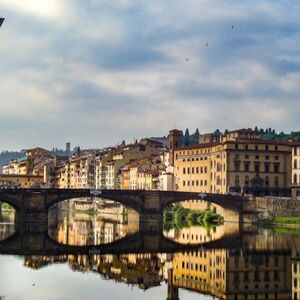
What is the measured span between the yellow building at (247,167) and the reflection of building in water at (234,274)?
46260mm

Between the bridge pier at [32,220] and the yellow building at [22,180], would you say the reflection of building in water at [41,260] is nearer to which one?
the bridge pier at [32,220]

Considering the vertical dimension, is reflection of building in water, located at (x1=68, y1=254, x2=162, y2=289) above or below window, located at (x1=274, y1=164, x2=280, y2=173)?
below

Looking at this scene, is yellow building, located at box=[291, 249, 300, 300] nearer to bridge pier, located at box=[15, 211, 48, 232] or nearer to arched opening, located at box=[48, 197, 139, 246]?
arched opening, located at box=[48, 197, 139, 246]

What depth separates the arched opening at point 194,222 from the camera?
75450mm

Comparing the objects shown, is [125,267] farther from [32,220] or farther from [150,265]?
[32,220]

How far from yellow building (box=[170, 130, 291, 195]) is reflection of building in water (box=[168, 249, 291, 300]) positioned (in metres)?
46.3

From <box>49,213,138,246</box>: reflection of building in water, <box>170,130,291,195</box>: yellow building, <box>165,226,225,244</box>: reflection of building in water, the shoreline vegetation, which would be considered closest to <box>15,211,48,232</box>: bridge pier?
<box>49,213,138,246</box>: reflection of building in water

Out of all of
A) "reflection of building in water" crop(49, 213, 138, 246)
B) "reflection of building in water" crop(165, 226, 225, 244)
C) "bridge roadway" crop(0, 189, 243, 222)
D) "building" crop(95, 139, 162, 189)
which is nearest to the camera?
"reflection of building in water" crop(49, 213, 138, 246)

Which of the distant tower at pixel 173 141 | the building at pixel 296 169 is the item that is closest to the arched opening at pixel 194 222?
the building at pixel 296 169

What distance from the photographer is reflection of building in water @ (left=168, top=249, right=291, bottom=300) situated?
4066 cm

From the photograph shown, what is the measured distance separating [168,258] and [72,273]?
1185 cm

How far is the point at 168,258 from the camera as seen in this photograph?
55.7 m

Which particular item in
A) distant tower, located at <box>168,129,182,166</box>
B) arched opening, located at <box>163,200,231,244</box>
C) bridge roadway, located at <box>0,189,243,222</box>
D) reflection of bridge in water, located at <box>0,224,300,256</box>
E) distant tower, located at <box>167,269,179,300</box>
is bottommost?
distant tower, located at <box>167,269,179,300</box>

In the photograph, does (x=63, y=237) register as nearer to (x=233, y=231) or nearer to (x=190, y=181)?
(x=233, y=231)
